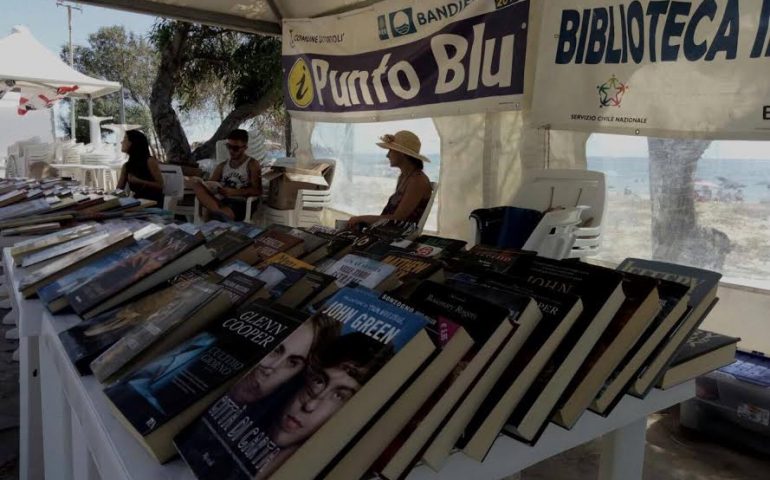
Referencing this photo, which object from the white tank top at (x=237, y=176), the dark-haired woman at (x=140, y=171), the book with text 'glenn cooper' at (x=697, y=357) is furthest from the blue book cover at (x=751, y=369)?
the dark-haired woman at (x=140, y=171)

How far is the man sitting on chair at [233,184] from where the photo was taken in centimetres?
434

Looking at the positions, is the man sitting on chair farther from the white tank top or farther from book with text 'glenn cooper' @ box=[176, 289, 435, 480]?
book with text 'glenn cooper' @ box=[176, 289, 435, 480]

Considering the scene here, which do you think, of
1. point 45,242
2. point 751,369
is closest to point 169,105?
point 45,242

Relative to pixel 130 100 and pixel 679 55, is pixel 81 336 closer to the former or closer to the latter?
pixel 679 55

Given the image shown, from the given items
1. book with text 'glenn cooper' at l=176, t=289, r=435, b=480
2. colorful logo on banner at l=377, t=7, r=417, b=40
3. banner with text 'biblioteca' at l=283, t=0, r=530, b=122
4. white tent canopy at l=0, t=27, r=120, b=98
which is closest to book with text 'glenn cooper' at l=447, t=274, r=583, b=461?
book with text 'glenn cooper' at l=176, t=289, r=435, b=480

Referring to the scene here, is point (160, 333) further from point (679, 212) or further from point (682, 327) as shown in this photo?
point (679, 212)

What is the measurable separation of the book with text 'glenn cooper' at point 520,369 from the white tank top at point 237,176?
13.2 feet

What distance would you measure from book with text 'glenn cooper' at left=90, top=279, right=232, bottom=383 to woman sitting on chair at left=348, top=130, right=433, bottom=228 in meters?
2.38

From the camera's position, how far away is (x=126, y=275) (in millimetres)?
1144

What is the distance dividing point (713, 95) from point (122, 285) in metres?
2.29

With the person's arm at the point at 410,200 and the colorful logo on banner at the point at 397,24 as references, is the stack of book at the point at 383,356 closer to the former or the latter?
the person's arm at the point at 410,200

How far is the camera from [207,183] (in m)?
4.44

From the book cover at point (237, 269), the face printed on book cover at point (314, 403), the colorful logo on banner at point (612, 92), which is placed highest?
the colorful logo on banner at point (612, 92)

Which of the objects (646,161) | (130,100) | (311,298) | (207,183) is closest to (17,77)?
(207,183)
